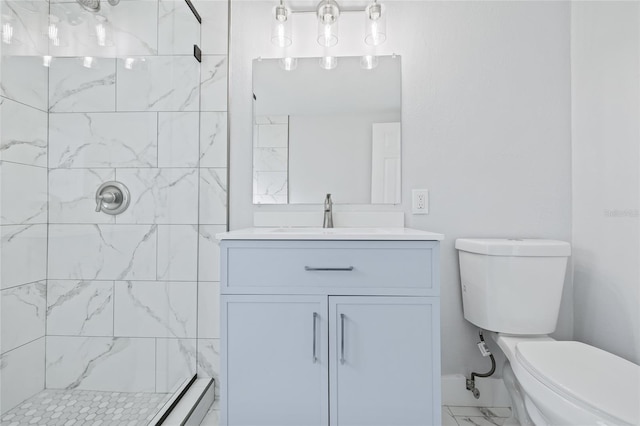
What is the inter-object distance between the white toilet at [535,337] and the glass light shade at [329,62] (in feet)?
3.48

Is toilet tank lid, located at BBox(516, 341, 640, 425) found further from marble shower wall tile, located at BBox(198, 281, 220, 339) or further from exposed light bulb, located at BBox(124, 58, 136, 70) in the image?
exposed light bulb, located at BBox(124, 58, 136, 70)

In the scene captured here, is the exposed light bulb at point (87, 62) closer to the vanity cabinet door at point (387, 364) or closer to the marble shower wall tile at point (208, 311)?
the marble shower wall tile at point (208, 311)

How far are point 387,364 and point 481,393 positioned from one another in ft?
2.44

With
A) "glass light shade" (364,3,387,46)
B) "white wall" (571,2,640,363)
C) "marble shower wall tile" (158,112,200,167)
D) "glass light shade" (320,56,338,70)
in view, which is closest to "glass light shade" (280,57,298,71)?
"glass light shade" (320,56,338,70)

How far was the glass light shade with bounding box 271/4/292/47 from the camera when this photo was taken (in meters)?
1.54

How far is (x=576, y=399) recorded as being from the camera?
0.86m

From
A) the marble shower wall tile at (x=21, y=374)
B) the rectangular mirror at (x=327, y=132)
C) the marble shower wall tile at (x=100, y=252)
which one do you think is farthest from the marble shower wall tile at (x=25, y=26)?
the marble shower wall tile at (x=21, y=374)

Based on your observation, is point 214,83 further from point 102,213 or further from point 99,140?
point 102,213

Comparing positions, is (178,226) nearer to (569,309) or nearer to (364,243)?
(364,243)

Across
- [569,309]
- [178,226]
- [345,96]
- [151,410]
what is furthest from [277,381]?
[569,309]

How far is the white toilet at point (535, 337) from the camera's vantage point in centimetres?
90

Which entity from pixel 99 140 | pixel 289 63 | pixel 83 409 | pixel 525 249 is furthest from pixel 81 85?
pixel 525 249

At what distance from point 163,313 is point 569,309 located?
193cm

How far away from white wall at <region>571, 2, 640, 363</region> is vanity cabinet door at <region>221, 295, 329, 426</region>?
48.4 inches
